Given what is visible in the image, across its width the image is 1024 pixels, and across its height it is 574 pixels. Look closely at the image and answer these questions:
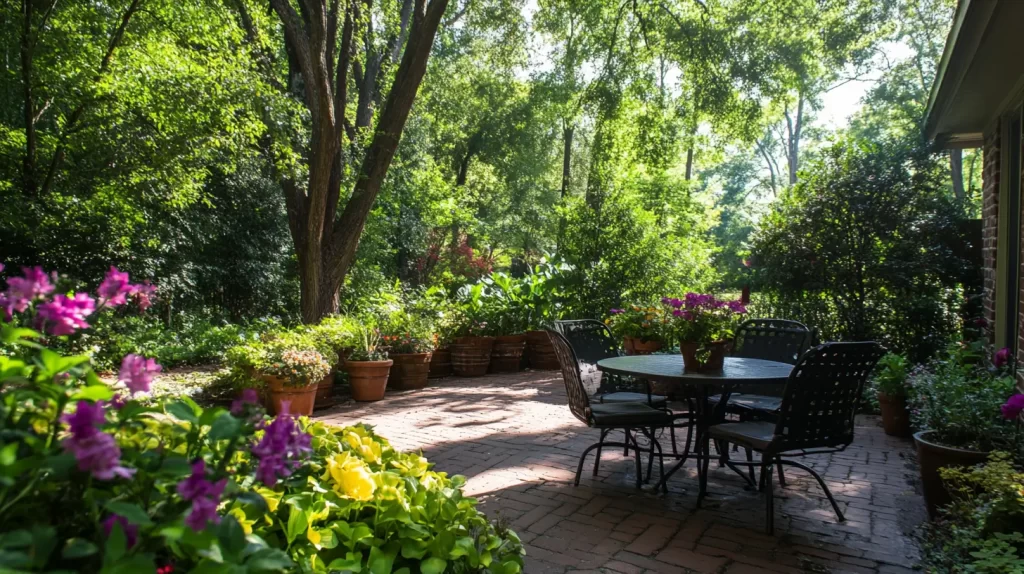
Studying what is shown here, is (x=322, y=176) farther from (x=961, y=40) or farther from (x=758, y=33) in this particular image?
(x=758, y=33)

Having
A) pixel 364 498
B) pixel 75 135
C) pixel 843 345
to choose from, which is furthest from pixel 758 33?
pixel 364 498

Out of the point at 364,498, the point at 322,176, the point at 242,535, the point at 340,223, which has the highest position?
the point at 322,176

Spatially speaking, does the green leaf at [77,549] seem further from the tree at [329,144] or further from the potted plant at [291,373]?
the tree at [329,144]

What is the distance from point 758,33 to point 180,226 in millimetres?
9671

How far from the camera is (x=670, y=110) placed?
1069 cm

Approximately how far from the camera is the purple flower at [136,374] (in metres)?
0.91

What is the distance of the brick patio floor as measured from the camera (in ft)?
8.96

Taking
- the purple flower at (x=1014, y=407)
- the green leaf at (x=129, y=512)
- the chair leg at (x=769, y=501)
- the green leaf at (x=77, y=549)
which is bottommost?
the chair leg at (x=769, y=501)

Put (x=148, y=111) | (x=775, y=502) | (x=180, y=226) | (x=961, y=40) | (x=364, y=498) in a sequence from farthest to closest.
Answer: (x=180, y=226) < (x=148, y=111) < (x=775, y=502) < (x=961, y=40) < (x=364, y=498)

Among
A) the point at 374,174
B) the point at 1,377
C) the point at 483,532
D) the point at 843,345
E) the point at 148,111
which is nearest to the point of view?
the point at 1,377

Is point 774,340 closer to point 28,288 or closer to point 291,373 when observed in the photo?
point 291,373

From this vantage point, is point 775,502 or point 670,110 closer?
point 775,502

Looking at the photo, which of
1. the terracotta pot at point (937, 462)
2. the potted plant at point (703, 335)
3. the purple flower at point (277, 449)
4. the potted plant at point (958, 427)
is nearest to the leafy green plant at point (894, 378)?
the potted plant at point (958, 427)

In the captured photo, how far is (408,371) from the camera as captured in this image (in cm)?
694
